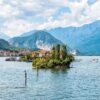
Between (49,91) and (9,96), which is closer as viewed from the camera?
(9,96)

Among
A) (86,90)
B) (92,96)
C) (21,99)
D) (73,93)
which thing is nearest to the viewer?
(21,99)

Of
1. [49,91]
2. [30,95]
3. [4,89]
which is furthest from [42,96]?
[4,89]

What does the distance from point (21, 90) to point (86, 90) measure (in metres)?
19.8

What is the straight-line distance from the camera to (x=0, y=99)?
303ft

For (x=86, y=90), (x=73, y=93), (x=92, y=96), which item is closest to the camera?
(x=92, y=96)

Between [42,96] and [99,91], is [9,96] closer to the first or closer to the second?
[42,96]

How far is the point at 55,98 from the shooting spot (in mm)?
94500

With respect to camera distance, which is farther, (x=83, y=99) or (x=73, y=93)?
(x=73, y=93)

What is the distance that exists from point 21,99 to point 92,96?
19.7 m

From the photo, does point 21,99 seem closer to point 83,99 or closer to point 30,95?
point 30,95

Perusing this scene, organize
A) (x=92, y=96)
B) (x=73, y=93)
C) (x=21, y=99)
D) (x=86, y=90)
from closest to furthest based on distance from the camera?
1. (x=21, y=99)
2. (x=92, y=96)
3. (x=73, y=93)
4. (x=86, y=90)

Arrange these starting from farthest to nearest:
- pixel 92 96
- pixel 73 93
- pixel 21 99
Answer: pixel 73 93 → pixel 92 96 → pixel 21 99

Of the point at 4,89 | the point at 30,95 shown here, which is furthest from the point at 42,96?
the point at 4,89

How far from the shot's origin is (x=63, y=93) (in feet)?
346
